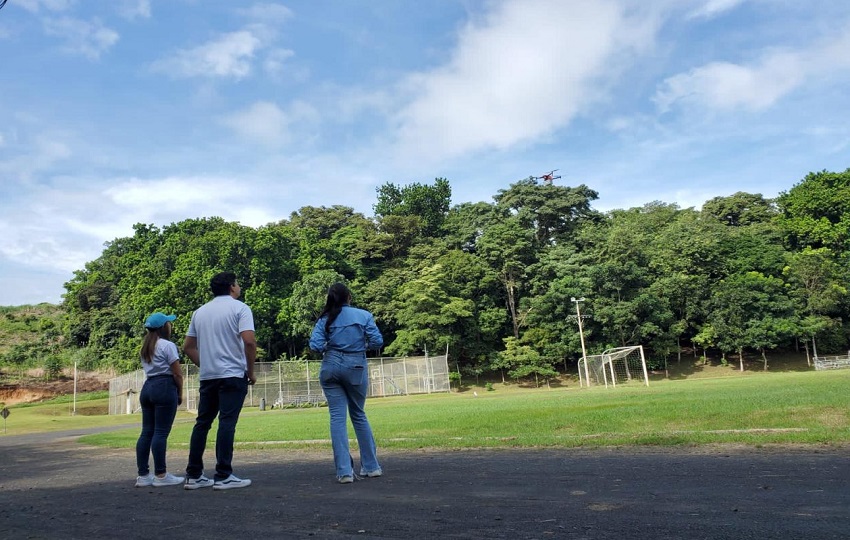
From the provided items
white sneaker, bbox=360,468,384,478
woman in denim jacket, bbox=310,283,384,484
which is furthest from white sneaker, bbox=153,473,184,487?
white sneaker, bbox=360,468,384,478

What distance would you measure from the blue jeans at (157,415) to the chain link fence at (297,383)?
30713 mm

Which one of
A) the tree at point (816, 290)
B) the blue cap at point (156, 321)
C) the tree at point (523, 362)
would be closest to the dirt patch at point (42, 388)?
the tree at point (523, 362)

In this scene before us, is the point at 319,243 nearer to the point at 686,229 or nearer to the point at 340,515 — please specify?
the point at 686,229

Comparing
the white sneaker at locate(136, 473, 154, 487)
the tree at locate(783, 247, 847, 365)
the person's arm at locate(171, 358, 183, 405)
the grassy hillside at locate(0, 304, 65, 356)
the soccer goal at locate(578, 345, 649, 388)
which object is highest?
the grassy hillside at locate(0, 304, 65, 356)

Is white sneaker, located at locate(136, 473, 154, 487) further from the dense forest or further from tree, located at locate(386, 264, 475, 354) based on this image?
tree, located at locate(386, 264, 475, 354)

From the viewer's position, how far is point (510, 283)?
5919 centimetres

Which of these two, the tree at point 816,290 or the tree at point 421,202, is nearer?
the tree at point 816,290

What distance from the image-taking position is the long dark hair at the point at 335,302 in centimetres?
606

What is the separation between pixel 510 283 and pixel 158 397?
177ft

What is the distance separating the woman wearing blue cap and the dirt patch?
55576 mm

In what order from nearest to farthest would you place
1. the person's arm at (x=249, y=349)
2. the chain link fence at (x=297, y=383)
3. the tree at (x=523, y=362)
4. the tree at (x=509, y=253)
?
the person's arm at (x=249, y=349) → the chain link fence at (x=297, y=383) → the tree at (x=523, y=362) → the tree at (x=509, y=253)

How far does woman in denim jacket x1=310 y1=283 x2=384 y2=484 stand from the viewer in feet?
19.5

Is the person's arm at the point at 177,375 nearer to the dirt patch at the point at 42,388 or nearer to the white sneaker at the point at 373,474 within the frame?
the white sneaker at the point at 373,474

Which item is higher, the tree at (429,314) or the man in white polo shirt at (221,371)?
the tree at (429,314)
